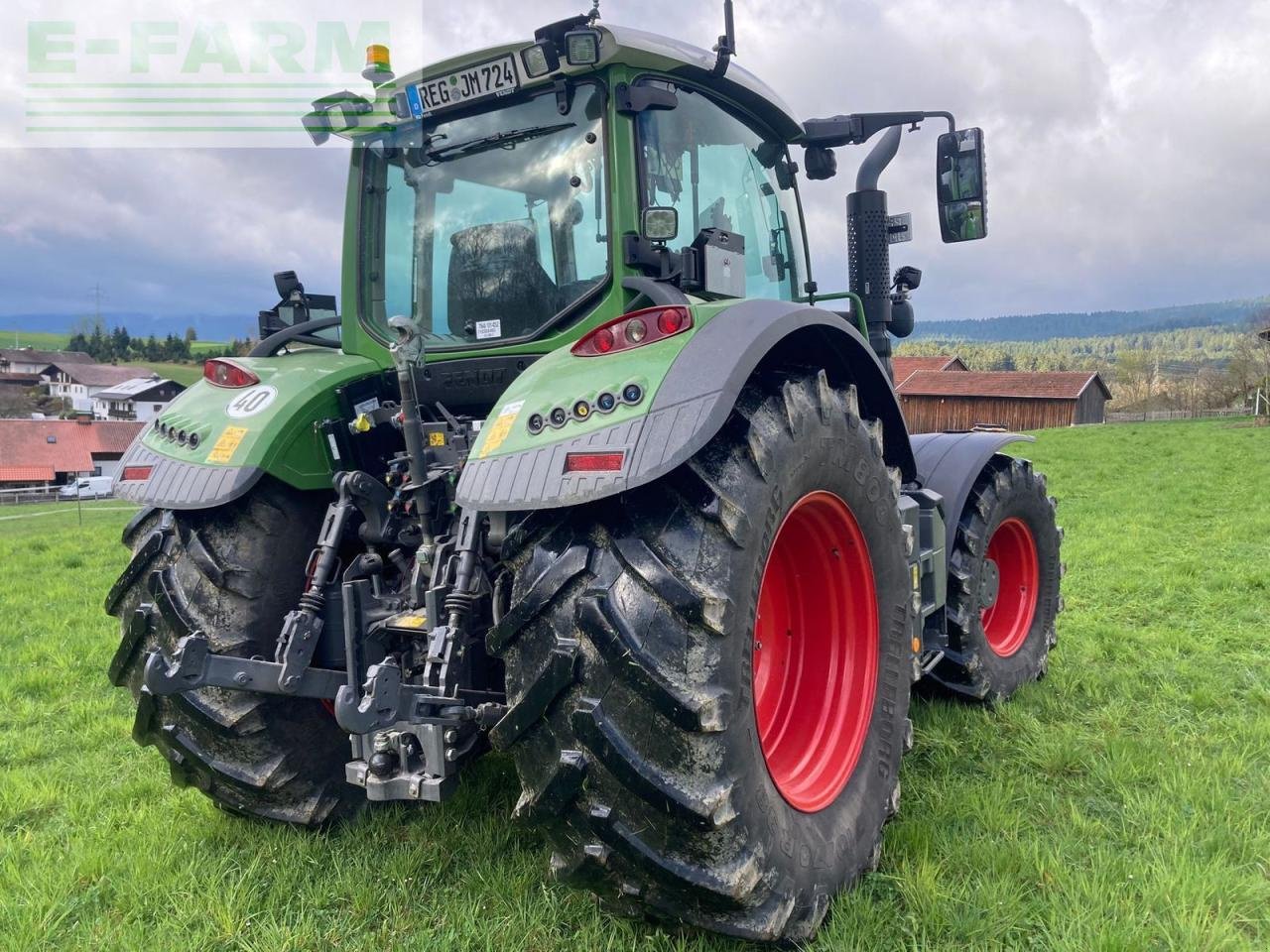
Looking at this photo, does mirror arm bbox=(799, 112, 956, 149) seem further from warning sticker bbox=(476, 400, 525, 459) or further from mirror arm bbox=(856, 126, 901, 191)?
warning sticker bbox=(476, 400, 525, 459)

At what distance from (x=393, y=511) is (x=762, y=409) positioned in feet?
4.23

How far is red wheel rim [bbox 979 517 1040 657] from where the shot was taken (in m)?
4.51

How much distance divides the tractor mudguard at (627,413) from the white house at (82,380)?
88.7m

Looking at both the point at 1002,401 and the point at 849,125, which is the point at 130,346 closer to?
the point at 1002,401

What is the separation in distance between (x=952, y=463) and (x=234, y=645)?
3.10m

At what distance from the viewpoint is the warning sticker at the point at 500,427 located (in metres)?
2.09

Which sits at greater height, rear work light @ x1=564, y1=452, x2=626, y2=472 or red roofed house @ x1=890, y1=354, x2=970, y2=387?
red roofed house @ x1=890, y1=354, x2=970, y2=387

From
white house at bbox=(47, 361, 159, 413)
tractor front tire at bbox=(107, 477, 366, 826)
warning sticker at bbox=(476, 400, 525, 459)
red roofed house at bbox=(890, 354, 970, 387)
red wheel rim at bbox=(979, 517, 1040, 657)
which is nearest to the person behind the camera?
warning sticker at bbox=(476, 400, 525, 459)

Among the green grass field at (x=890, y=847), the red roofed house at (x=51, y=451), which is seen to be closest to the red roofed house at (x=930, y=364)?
the red roofed house at (x=51, y=451)

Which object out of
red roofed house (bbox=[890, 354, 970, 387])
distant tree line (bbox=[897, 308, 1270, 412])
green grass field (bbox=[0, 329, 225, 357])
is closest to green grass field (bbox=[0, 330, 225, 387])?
green grass field (bbox=[0, 329, 225, 357])

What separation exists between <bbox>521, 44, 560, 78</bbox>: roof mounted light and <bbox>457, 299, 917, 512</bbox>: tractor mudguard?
3.15ft

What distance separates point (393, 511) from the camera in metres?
2.78

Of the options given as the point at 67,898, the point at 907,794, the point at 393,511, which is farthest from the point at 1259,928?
the point at 67,898

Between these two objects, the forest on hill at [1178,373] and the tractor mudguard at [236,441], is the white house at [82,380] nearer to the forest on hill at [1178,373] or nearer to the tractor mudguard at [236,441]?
the forest on hill at [1178,373]
